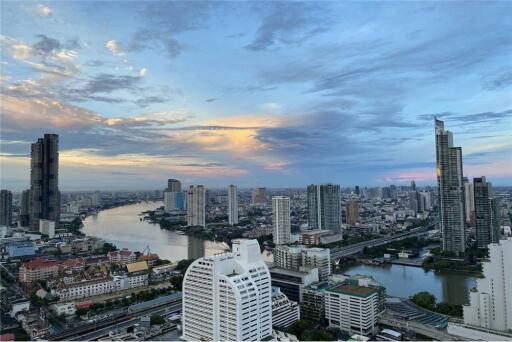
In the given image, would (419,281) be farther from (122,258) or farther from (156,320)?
(122,258)

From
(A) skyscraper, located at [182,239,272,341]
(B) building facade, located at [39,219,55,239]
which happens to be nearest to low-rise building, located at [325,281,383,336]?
(A) skyscraper, located at [182,239,272,341]

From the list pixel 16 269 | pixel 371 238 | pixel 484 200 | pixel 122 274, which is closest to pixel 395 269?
pixel 484 200

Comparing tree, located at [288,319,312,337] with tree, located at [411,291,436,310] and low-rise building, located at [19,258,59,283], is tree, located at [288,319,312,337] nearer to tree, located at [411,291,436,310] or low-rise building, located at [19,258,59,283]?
tree, located at [411,291,436,310]

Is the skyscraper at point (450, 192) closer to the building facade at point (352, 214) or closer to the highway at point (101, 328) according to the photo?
the building facade at point (352, 214)

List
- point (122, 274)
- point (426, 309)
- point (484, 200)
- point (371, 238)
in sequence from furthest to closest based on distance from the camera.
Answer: point (371, 238) → point (484, 200) → point (122, 274) → point (426, 309)

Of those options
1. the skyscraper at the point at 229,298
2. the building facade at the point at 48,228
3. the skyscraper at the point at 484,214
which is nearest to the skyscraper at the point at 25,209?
the building facade at the point at 48,228

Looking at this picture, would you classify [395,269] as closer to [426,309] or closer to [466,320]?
[426,309]
